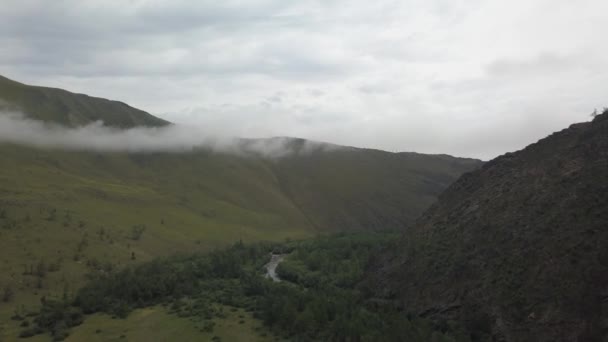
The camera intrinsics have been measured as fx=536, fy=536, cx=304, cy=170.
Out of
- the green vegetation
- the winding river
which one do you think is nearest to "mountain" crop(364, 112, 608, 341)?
the green vegetation

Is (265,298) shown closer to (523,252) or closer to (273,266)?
(523,252)

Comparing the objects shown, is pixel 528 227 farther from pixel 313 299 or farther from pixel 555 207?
pixel 313 299

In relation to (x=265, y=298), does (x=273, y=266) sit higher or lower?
lower

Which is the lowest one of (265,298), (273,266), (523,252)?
(273,266)

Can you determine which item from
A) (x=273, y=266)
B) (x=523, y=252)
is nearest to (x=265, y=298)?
(x=523, y=252)

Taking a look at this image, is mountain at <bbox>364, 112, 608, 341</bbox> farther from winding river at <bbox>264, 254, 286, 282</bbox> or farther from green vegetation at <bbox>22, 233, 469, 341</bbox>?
winding river at <bbox>264, 254, 286, 282</bbox>
